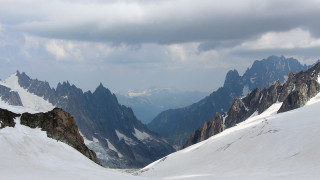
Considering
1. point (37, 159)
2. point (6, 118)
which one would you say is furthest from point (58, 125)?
point (37, 159)

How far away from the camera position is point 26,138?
56.6m

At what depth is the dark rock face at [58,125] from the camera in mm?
68375

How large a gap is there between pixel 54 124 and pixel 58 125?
2290 mm

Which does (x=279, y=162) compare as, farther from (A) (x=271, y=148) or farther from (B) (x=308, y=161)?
(A) (x=271, y=148)

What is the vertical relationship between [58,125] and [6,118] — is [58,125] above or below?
below

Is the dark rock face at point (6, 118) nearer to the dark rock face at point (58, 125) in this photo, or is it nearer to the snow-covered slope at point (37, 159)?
the snow-covered slope at point (37, 159)

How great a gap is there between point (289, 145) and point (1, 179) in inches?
2537

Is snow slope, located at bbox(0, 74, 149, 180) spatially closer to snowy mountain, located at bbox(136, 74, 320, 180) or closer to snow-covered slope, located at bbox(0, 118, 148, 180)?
snow-covered slope, located at bbox(0, 118, 148, 180)

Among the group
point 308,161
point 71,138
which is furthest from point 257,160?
point 71,138

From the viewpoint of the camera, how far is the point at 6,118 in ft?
196

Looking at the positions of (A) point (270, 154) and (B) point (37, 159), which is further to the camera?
(A) point (270, 154)

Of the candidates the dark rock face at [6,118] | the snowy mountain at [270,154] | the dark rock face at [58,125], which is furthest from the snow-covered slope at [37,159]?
the snowy mountain at [270,154]

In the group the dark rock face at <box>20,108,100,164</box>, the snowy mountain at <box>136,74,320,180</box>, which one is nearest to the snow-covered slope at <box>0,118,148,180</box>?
the dark rock face at <box>20,108,100,164</box>

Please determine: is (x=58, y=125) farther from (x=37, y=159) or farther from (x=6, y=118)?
(x=37, y=159)
